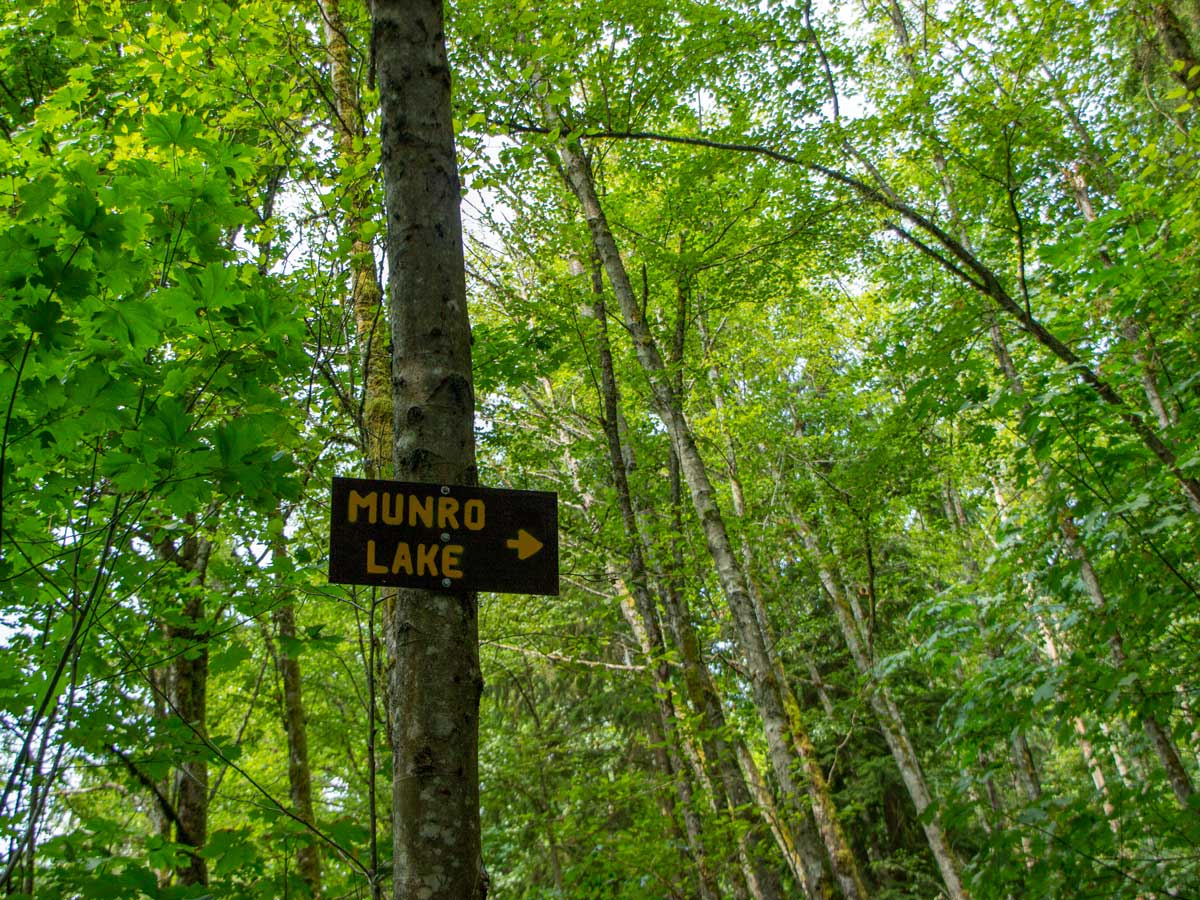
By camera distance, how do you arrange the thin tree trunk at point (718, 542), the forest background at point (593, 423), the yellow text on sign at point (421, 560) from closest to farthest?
1. the yellow text on sign at point (421, 560)
2. the forest background at point (593, 423)
3. the thin tree trunk at point (718, 542)

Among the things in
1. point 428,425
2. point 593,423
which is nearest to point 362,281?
point 428,425

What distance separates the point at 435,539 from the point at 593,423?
25.5ft

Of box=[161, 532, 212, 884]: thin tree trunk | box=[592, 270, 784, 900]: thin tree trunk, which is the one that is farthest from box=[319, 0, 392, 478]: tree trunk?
box=[592, 270, 784, 900]: thin tree trunk

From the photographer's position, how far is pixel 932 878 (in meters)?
13.1

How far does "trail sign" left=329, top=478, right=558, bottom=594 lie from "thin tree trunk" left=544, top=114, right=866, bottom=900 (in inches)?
133

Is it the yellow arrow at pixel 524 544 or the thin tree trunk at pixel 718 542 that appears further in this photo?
the thin tree trunk at pixel 718 542

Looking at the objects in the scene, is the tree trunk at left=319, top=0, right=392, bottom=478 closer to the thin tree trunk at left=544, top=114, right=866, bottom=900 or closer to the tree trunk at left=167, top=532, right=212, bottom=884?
the thin tree trunk at left=544, top=114, right=866, bottom=900

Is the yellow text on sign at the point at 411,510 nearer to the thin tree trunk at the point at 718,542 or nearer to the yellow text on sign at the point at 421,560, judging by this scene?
the yellow text on sign at the point at 421,560

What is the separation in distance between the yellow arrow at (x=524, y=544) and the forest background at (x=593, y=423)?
1.00 meters

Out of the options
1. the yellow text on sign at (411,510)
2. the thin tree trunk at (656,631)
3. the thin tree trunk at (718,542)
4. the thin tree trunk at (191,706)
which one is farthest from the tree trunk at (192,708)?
the yellow text on sign at (411,510)

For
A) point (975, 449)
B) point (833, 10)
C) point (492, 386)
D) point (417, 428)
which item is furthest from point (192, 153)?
point (975, 449)

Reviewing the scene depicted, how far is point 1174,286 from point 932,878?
11979mm

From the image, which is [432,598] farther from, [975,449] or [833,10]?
[975,449]

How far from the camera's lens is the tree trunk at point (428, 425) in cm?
Result: 156
